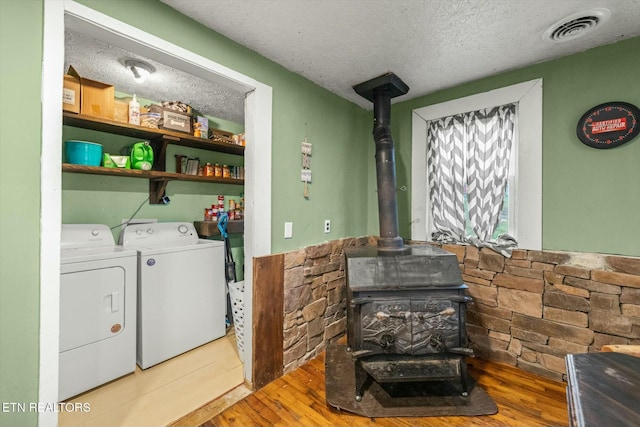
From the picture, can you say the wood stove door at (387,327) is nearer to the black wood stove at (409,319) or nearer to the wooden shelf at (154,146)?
the black wood stove at (409,319)

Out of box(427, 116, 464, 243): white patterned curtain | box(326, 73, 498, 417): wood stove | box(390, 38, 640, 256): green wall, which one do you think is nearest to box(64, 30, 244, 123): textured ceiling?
box(427, 116, 464, 243): white patterned curtain

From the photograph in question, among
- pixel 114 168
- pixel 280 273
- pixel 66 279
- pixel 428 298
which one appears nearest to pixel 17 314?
pixel 66 279

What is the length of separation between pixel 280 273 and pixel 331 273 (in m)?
0.60

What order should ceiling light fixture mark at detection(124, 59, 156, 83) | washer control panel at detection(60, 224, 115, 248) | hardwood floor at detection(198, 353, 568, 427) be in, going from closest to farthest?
1. hardwood floor at detection(198, 353, 568, 427)
2. ceiling light fixture mark at detection(124, 59, 156, 83)
3. washer control panel at detection(60, 224, 115, 248)

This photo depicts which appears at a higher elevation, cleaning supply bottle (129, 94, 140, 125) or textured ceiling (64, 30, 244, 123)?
textured ceiling (64, 30, 244, 123)

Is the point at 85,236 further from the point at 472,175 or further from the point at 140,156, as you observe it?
the point at 472,175

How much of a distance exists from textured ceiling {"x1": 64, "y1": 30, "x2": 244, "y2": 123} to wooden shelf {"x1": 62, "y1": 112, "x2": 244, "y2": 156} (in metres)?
Result: 0.39

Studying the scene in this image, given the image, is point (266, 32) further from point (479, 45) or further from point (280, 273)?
point (280, 273)

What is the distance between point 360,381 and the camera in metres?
1.64

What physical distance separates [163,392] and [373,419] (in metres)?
1.40

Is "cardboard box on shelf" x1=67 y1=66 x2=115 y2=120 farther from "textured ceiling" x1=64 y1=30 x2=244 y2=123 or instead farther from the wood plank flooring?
the wood plank flooring

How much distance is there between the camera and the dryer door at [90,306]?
1680mm

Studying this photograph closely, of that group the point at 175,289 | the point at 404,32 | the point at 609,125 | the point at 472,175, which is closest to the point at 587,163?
the point at 609,125

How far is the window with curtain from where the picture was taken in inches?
80.7
